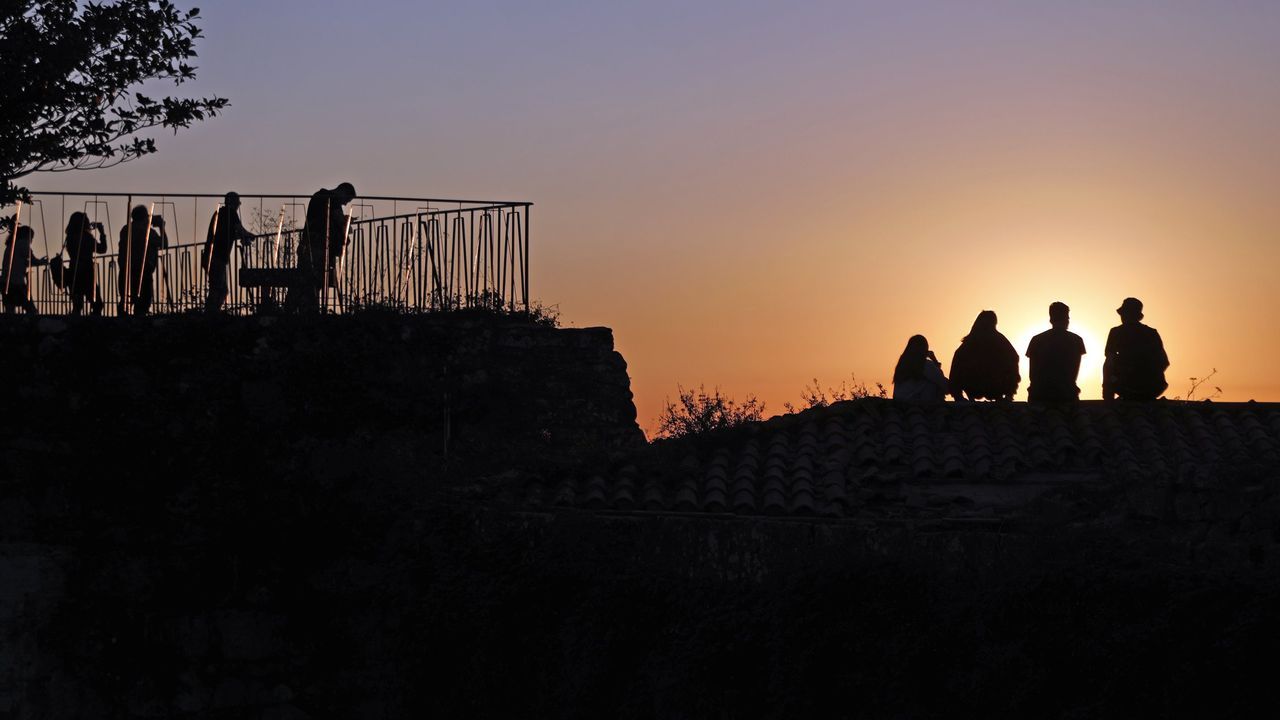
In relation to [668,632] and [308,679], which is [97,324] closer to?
[308,679]

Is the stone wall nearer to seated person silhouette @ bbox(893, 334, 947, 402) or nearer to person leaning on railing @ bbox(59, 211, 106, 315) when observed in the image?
person leaning on railing @ bbox(59, 211, 106, 315)

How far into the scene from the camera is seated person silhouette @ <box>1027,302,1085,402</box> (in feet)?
47.5

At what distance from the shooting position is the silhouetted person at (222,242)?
54.4 feet

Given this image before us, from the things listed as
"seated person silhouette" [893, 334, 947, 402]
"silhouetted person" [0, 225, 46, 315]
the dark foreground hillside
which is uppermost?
"silhouetted person" [0, 225, 46, 315]

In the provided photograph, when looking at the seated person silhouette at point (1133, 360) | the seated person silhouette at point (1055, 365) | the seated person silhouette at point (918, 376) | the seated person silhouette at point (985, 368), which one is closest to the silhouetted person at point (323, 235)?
the seated person silhouette at point (918, 376)

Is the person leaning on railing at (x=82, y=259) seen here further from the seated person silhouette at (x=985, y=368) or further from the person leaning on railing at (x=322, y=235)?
the seated person silhouette at (x=985, y=368)

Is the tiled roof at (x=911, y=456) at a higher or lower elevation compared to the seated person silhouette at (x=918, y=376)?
lower

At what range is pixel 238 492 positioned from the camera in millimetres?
14414

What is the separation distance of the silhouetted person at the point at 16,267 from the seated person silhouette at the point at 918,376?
32.3 feet

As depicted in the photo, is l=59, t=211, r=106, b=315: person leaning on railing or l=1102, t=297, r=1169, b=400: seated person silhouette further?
l=59, t=211, r=106, b=315: person leaning on railing

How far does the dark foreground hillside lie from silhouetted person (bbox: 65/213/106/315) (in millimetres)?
1891

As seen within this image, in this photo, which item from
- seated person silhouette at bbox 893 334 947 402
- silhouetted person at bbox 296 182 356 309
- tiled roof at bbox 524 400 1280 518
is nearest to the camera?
tiled roof at bbox 524 400 1280 518

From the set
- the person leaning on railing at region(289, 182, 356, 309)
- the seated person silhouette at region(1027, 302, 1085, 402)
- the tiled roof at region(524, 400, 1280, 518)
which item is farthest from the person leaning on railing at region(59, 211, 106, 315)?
the seated person silhouette at region(1027, 302, 1085, 402)

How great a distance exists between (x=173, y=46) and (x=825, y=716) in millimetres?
9153
